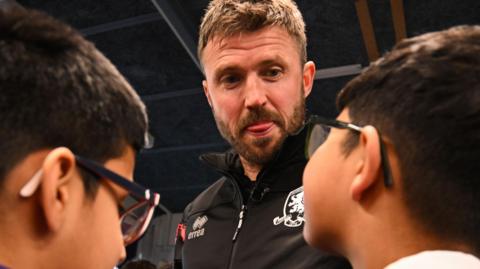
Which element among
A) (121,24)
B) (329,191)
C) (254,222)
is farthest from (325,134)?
(121,24)

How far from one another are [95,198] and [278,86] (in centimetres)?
79

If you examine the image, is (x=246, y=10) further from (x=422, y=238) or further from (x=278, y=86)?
(x=422, y=238)

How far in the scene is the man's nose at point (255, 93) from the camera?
4.82ft

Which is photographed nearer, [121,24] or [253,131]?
[253,131]

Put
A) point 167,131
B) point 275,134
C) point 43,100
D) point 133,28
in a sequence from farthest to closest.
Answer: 1. point 167,131
2. point 133,28
3. point 275,134
4. point 43,100

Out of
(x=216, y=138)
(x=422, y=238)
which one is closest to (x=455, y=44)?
(x=422, y=238)

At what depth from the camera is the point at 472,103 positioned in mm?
886

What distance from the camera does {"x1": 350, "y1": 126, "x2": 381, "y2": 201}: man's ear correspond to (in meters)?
0.93

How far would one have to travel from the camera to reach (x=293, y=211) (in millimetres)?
1368

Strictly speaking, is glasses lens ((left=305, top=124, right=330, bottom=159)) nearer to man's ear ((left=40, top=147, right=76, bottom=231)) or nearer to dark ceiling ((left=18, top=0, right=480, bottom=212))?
man's ear ((left=40, top=147, right=76, bottom=231))

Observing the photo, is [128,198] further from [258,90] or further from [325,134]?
[258,90]

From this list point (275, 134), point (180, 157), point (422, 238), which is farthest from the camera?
point (180, 157)

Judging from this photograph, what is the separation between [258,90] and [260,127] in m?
0.12

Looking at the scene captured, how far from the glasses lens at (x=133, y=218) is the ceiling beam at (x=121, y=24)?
2.52m
